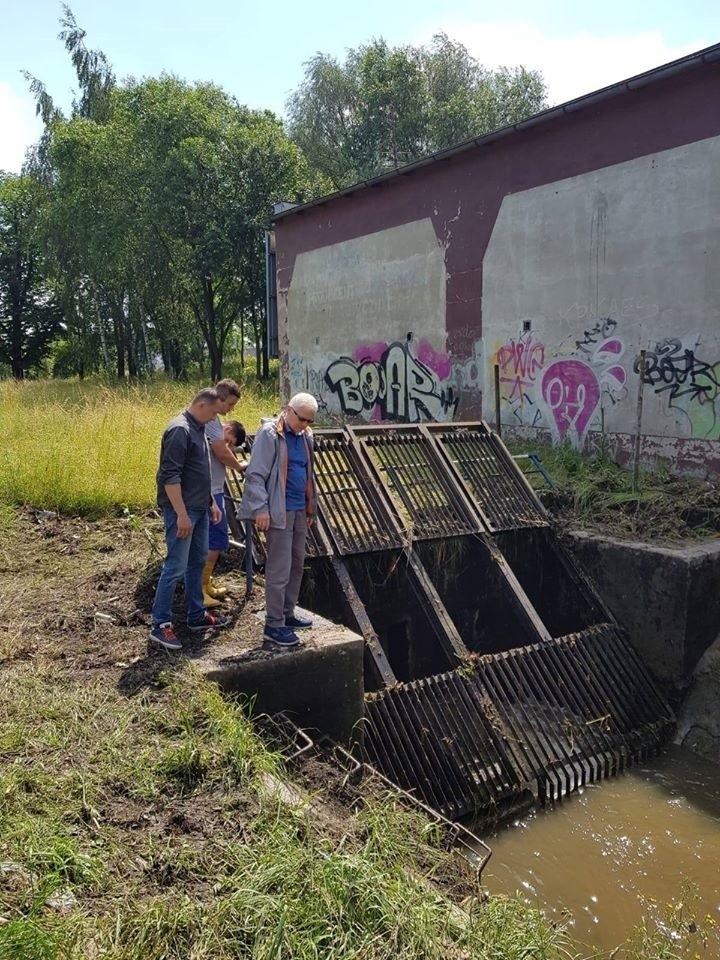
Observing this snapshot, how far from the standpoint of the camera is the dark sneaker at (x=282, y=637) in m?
4.24

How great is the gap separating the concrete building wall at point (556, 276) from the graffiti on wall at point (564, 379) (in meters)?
0.02

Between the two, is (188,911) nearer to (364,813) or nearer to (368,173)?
(364,813)

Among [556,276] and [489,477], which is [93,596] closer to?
[489,477]

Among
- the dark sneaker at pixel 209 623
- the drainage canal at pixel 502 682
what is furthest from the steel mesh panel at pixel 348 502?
the dark sneaker at pixel 209 623

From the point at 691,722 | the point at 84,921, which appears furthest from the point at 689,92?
the point at 84,921

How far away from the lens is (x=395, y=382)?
12.3 m

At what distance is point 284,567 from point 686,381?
5.58 meters

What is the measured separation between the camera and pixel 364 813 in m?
3.33

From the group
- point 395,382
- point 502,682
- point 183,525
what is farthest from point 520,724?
point 395,382

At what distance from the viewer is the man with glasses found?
4270 mm

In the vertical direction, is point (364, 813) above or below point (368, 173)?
below

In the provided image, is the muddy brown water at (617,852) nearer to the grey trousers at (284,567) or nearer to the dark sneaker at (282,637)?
the dark sneaker at (282,637)

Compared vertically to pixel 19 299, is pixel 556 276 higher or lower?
lower

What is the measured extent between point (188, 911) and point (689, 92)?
864cm
